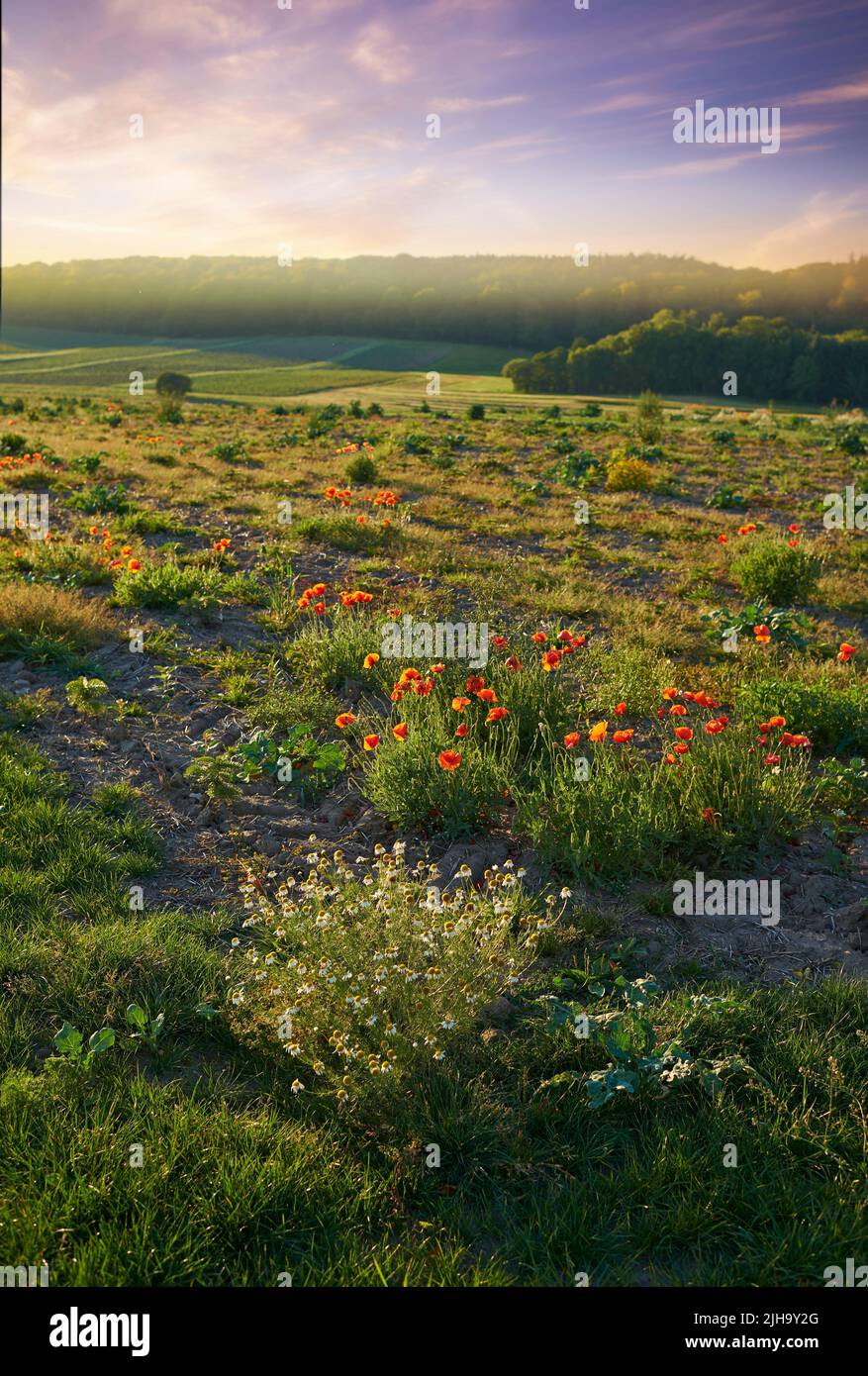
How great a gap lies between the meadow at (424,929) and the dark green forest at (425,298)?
213ft

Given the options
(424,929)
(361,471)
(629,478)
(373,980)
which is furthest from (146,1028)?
(629,478)

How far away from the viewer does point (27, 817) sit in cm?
451

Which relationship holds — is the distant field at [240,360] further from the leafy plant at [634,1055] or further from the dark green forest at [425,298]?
the leafy plant at [634,1055]

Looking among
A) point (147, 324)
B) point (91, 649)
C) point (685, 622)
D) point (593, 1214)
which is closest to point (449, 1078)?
point (593, 1214)

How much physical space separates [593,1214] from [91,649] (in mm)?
5763

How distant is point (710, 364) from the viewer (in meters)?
61.4

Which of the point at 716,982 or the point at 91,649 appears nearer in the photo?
the point at 716,982

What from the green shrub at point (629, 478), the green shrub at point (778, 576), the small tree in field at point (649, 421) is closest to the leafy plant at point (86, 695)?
the green shrub at point (778, 576)

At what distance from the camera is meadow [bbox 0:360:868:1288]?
8.51 ft

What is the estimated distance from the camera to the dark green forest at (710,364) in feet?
188
